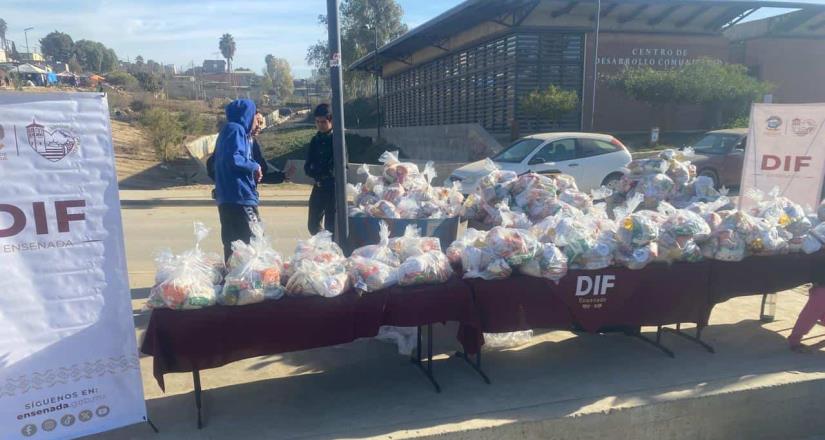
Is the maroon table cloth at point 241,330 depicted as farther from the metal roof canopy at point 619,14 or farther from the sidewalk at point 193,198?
the metal roof canopy at point 619,14

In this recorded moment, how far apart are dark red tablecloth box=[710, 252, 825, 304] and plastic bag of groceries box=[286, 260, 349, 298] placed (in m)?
2.58

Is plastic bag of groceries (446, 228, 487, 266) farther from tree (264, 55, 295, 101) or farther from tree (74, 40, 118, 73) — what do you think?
tree (74, 40, 118, 73)

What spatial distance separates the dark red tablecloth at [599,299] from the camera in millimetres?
3500

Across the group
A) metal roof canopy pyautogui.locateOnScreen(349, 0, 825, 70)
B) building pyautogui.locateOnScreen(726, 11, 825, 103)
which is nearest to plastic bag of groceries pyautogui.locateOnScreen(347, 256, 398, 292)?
metal roof canopy pyautogui.locateOnScreen(349, 0, 825, 70)

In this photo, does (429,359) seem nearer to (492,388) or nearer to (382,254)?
(492,388)

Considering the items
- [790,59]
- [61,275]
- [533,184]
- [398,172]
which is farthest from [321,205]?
[790,59]

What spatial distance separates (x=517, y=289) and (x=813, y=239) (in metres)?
2.36

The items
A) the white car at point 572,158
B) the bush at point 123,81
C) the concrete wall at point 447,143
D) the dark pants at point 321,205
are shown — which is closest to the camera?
the dark pants at point 321,205

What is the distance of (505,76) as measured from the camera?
23.4 meters

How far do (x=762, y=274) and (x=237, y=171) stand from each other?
12.9 feet

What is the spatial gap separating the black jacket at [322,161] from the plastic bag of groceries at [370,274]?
8.13ft

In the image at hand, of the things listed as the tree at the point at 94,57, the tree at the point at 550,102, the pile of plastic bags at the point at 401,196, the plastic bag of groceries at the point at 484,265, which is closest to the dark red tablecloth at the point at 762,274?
the plastic bag of groceries at the point at 484,265

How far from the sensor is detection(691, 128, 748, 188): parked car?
1351cm

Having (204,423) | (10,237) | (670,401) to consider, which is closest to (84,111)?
(10,237)
